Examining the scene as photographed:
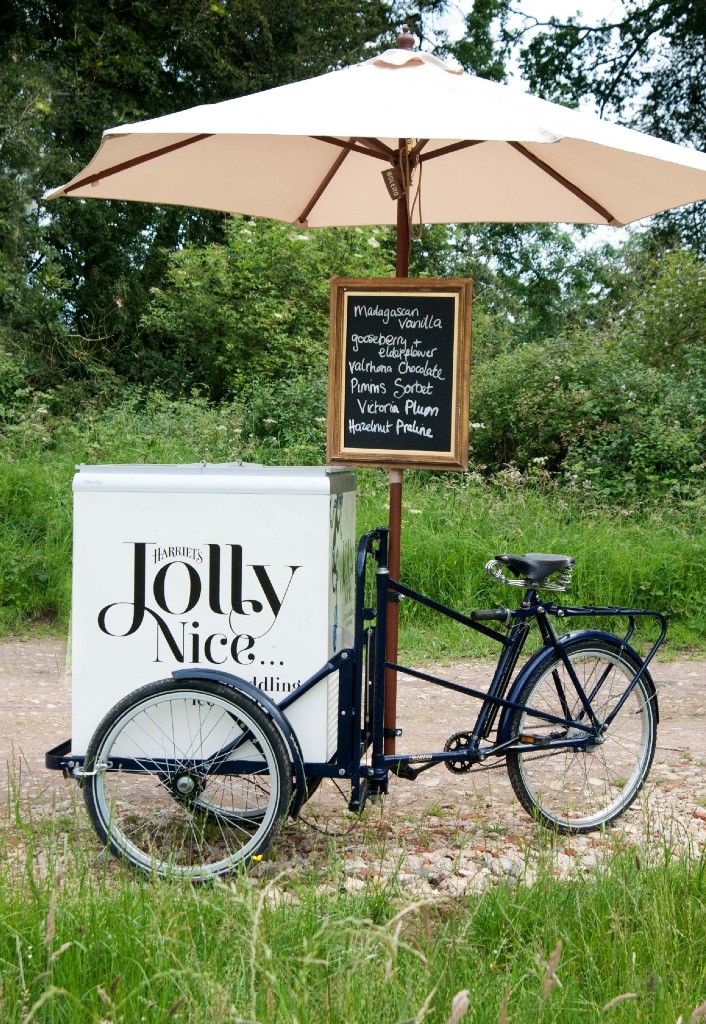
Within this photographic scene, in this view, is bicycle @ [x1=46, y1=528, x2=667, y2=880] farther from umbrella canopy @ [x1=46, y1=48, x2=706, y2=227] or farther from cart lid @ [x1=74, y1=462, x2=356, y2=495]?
umbrella canopy @ [x1=46, y1=48, x2=706, y2=227]

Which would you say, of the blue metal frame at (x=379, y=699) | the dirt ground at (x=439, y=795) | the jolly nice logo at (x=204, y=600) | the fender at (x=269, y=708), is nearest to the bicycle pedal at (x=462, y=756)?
the blue metal frame at (x=379, y=699)

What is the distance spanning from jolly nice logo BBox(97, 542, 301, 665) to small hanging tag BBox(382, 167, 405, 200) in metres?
1.48

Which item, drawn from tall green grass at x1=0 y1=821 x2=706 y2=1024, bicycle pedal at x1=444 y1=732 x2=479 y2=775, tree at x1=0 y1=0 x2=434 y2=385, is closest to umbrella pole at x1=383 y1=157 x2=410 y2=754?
bicycle pedal at x1=444 y1=732 x2=479 y2=775

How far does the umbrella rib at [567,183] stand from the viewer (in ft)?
14.2

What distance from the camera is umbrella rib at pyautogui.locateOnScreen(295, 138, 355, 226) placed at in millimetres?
4777

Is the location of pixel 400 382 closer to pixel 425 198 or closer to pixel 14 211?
pixel 425 198

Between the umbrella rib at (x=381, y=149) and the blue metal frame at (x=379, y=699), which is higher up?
the umbrella rib at (x=381, y=149)

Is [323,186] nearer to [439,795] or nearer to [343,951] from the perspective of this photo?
[439,795]

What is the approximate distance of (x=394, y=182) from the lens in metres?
4.14

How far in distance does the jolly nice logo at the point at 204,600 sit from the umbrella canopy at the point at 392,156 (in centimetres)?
123

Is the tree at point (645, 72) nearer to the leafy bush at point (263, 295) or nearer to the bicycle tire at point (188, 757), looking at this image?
the leafy bush at point (263, 295)

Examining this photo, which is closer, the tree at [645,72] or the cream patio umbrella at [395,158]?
the cream patio umbrella at [395,158]

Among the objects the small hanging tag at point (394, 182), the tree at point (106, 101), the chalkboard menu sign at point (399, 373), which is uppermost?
the tree at point (106, 101)

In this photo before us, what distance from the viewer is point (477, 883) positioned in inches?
134
